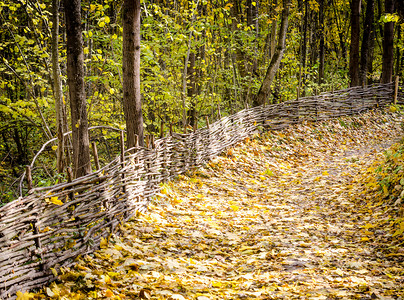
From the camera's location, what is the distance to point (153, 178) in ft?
17.0

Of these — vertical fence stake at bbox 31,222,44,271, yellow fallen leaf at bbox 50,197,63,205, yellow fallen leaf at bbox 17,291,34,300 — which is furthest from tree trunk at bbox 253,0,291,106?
yellow fallen leaf at bbox 17,291,34,300

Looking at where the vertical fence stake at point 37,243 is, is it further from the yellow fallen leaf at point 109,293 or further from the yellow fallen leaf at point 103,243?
the yellow fallen leaf at point 103,243

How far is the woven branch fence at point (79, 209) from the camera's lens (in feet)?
8.30

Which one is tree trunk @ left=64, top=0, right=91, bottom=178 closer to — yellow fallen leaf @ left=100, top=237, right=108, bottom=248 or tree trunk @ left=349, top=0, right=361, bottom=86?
yellow fallen leaf @ left=100, top=237, right=108, bottom=248

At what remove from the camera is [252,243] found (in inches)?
161

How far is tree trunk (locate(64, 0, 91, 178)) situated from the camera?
395 centimetres

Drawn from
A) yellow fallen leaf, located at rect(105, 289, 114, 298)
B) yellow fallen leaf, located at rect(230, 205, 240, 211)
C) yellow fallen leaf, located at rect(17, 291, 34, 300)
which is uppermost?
yellow fallen leaf, located at rect(17, 291, 34, 300)

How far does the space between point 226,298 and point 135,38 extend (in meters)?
3.97

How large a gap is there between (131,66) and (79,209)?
8.69 ft

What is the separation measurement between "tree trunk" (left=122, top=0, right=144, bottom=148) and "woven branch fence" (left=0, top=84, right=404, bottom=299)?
0.50 m

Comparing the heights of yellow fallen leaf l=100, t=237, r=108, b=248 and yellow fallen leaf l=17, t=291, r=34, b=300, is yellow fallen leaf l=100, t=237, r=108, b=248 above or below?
below

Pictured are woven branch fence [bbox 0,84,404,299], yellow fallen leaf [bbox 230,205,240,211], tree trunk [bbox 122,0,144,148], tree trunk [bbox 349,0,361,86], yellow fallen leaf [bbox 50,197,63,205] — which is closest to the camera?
woven branch fence [bbox 0,84,404,299]

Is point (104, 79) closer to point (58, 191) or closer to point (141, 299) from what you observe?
point (58, 191)

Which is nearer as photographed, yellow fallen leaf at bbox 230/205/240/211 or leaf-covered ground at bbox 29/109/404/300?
leaf-covered ground at bbox 29/109/404/300
